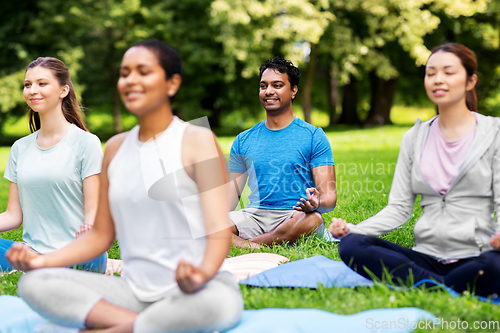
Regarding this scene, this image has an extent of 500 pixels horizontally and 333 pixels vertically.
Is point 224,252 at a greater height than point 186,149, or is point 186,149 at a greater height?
point 186,149

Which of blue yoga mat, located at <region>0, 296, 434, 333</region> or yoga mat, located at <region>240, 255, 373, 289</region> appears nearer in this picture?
blue yoga mat, located at <region>0, 296, 434, 333</region>

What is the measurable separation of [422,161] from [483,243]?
0.60 metres

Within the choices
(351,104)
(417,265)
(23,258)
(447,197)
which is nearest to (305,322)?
(417,265)

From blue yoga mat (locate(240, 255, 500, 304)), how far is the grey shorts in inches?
34.8

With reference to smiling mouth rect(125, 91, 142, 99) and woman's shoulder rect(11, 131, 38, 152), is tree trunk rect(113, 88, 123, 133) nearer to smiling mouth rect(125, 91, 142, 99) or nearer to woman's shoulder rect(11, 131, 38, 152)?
woman's shoulder rect(11, 131, 38, 152)

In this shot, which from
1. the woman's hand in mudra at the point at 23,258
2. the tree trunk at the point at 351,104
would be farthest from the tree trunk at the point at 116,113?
the woman's hand in mudra at the point at 23,258

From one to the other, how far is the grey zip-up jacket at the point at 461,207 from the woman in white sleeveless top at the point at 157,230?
3.92ft

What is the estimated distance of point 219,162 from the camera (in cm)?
235

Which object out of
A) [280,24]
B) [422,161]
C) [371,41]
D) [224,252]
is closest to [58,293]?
[224,252]

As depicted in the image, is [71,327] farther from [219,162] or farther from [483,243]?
[483,243]

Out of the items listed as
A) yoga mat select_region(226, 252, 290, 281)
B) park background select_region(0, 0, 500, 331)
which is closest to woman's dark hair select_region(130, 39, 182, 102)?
yoga mat select_region(226, 252, 290, 281)

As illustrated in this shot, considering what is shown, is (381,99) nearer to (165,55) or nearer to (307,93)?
(307,93)

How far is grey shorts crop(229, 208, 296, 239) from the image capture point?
180 inches

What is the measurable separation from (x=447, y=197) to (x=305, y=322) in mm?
1190
